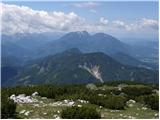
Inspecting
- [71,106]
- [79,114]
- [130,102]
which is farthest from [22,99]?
[79,114]

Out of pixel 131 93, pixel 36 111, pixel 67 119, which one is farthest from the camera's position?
pixel 131 93

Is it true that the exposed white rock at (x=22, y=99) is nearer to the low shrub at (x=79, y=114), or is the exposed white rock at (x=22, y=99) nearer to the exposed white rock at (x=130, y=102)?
the exposed white rock at (x=130, y=102)

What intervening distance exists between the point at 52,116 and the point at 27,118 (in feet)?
2.99

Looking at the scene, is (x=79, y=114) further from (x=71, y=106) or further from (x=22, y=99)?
(x=22, y=99)

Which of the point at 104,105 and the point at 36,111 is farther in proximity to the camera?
the point at 104,105

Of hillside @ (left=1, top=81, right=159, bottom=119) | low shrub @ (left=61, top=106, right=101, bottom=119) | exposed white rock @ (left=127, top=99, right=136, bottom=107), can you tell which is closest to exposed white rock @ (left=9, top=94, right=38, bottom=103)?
hillside @ (left=1, top=81, right=159, bottom=119)

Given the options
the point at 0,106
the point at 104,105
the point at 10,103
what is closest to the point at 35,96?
the point at 104,105

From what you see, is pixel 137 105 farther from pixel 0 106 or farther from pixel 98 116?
pixel 0 106

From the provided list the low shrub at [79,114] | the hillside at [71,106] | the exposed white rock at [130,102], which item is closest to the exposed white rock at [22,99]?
the hillside at [71,106]

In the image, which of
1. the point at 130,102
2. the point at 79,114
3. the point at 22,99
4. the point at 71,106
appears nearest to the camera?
the point at 79,114

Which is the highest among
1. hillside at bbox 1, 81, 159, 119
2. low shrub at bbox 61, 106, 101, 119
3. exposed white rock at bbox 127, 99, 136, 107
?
low shrub at bbox 61, 106, 101, 119

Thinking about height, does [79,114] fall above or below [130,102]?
above

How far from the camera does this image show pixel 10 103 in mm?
13047

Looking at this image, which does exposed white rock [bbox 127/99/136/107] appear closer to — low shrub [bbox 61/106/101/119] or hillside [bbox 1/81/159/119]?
hillside [bbox 1/81/159/119]
